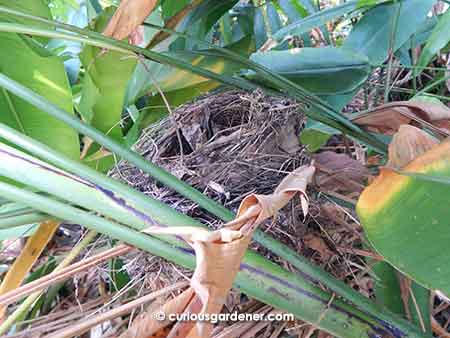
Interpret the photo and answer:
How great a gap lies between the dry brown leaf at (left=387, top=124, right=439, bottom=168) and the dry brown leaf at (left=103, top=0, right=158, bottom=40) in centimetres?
24

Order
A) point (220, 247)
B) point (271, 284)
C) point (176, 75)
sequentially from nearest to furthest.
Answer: point (220, 247) < point (271, 284) < point (176, 75)

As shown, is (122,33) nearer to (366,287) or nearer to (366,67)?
(366,67)

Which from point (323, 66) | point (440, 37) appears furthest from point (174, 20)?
point (440, 37)

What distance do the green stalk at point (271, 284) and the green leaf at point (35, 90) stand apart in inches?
→ 10.7

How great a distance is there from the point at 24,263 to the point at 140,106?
1.10 ft

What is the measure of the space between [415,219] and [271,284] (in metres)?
0.12

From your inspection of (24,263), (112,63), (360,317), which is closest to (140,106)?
(112,63)

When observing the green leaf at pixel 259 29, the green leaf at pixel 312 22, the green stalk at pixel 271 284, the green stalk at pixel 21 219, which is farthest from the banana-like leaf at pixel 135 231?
the green leaf at pixel 259 29

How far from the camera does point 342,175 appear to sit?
52cm

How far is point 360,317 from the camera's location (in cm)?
41

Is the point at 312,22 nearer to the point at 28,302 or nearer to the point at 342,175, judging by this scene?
the point at 342,175

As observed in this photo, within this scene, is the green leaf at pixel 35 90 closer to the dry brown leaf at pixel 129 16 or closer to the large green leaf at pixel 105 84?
the large green leaf at pixel 105 84

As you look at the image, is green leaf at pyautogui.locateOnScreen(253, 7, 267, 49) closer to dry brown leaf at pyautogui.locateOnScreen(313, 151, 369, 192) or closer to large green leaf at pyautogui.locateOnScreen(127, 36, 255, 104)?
large green leaf at pyautogui.locateOnScreen(127, 36, 255, 104)

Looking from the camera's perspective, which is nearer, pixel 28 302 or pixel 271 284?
pixel 271 284
